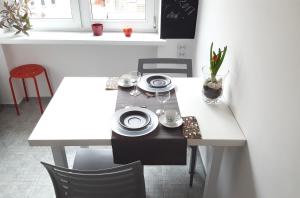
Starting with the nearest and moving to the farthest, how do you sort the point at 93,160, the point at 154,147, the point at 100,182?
the point at 100,182, the point at 154,147, the point at 93,160

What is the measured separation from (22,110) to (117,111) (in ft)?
5.61

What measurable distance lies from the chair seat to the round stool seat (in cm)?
126

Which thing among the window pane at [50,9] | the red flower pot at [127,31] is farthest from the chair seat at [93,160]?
the window pane at [50,9]

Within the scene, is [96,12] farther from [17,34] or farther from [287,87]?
[287,87]

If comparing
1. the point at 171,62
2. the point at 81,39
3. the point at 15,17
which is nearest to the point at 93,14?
the point at 81,39

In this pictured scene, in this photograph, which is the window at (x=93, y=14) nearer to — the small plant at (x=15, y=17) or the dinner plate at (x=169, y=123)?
the small plant at (x=15, y=17)

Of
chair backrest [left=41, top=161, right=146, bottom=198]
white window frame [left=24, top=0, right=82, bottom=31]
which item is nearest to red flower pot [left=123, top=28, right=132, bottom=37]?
white window frame [left=24, top=0, right=82, bottom=31]

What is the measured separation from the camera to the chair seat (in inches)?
54.6

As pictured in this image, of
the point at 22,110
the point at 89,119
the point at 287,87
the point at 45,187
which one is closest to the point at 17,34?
the point at 22,110

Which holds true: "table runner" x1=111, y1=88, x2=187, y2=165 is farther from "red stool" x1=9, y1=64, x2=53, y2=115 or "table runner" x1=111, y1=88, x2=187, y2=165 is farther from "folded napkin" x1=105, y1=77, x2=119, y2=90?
"red stool" x1=9, y1=64, x2=53, y2=115

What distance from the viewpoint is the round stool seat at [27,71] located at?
2.36m

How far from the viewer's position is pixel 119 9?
255cm

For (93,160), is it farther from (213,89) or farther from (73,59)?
(73,59)

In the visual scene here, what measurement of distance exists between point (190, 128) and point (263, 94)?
373 millimetres
